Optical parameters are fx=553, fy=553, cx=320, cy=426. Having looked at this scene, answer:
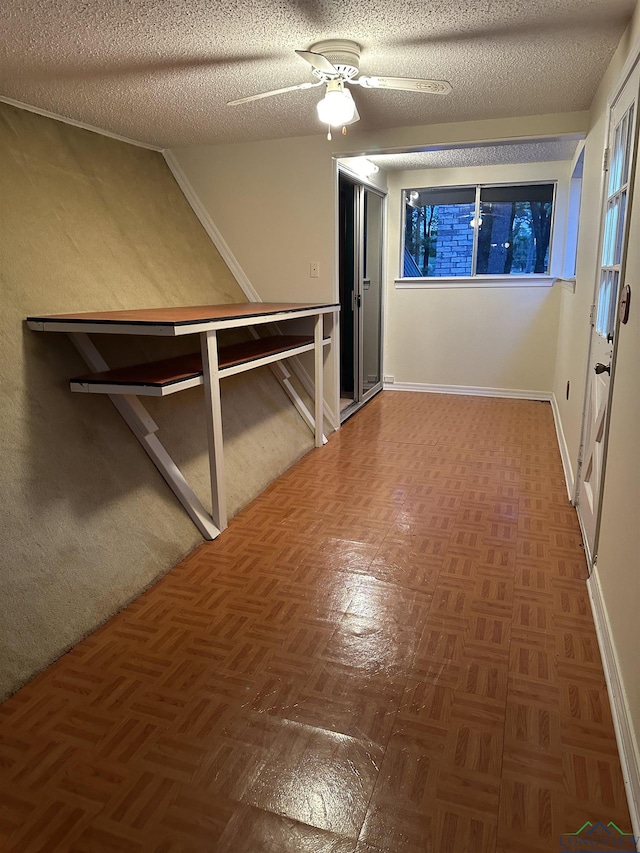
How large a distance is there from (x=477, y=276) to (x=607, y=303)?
335 centimetres

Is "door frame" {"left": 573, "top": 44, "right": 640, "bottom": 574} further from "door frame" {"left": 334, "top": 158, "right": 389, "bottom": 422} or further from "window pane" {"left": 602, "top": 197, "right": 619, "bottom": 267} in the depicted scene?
"door frame" {"left": 334, "top": 158, "right": 389, "bottom": 422}

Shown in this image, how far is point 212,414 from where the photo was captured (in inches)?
106

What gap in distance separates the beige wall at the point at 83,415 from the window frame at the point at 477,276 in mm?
2596

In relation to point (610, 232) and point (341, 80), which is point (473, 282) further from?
point (341, 80)

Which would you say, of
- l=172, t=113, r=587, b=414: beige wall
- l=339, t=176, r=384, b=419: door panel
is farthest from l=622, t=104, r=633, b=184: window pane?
l=339, t=176, r=384, b=419: door panel

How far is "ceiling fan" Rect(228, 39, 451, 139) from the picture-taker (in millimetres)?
2301

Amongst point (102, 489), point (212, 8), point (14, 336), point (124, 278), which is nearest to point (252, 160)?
point (124, 278)

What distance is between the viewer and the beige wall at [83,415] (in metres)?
2.05

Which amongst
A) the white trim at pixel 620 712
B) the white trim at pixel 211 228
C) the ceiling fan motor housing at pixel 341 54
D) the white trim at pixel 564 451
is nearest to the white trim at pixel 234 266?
the white trim at pixel 211 228

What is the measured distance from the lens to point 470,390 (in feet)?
19.6

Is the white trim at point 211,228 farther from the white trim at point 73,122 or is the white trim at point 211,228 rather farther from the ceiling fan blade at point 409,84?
the ceiling fan blade at point 409,84

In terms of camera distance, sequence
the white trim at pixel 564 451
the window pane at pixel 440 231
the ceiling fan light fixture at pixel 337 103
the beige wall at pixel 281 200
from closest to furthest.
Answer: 1. the ceiling fan light fixture at pixel 337 103
2. the white trim at pixel 564 451
3. the beige wall at pixel 281 200
4. the window pane at pixel 440 231

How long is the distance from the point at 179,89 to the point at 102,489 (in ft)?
6.73

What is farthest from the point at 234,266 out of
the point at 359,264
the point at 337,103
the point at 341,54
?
the point at 341,54
